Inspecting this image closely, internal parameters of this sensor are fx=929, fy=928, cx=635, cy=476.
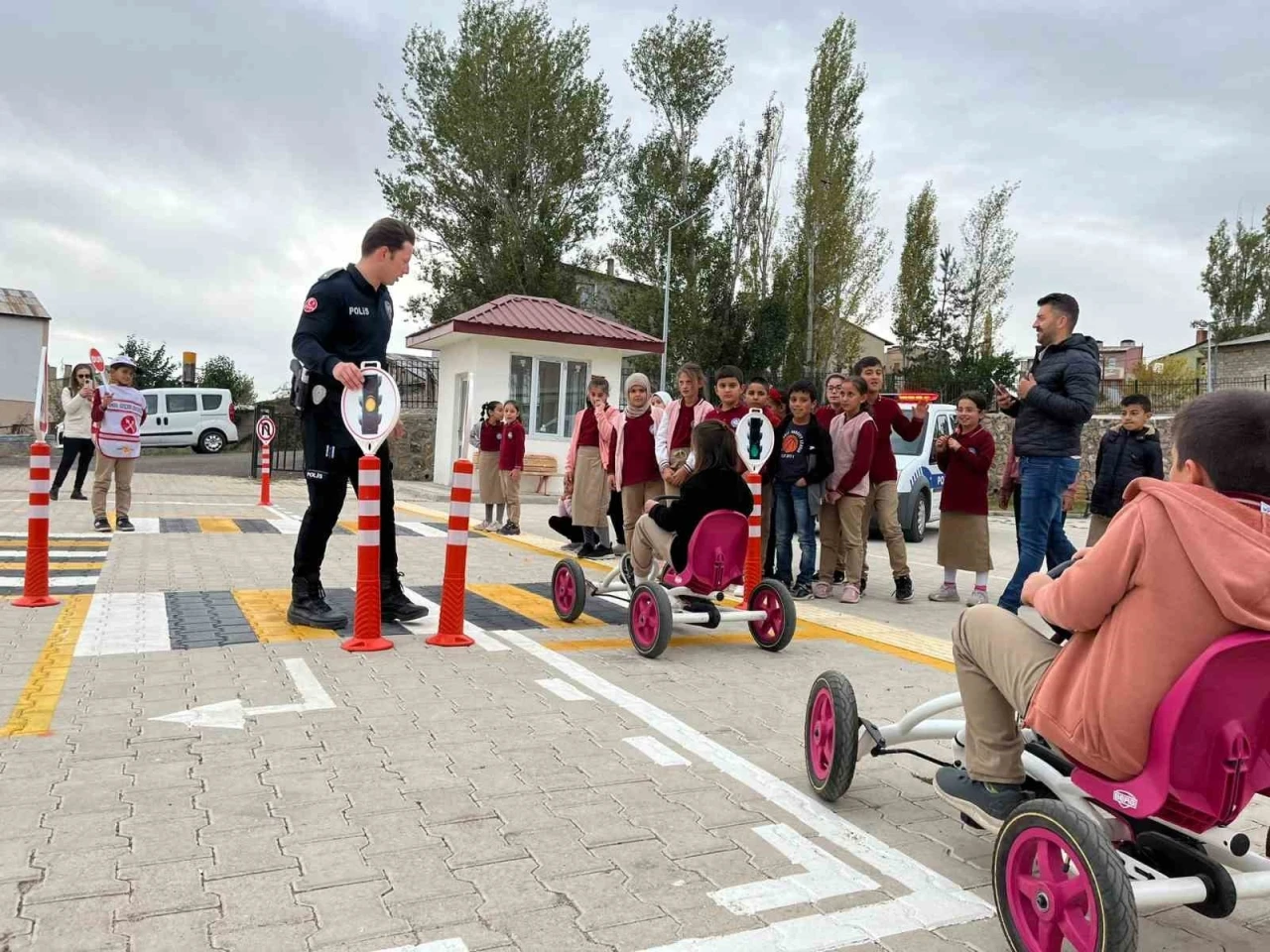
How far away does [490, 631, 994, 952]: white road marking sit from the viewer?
2.37m

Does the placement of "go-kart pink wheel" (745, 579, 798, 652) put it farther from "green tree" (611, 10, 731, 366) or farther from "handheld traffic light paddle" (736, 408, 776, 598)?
"green tree" (611, 10, 731, 366)

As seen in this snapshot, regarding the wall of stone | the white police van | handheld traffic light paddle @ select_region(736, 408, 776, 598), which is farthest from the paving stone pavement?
the wall of stone

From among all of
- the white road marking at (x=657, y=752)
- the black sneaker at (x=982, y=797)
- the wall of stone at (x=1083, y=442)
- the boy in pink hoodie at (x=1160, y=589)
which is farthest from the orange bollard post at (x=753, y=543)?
the wall of stone at (x=1083, y=442)

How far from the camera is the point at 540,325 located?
19688 millimetres

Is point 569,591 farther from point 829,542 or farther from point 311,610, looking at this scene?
point 829,542

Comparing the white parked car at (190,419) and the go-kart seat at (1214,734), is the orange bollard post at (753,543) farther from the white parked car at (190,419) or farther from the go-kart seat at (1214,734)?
the white parked car at (190,419)

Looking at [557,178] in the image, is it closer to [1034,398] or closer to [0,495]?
[0,495]

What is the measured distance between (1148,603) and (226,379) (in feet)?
159

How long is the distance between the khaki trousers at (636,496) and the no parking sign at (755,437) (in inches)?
69.5

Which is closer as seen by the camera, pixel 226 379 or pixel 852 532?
pixel 852 532

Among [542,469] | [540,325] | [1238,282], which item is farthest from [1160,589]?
[1238,282]

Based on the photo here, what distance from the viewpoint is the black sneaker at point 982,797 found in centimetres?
259

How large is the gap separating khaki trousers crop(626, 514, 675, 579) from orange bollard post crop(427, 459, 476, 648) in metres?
1.12

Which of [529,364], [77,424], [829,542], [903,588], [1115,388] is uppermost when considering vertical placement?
[1115,388]
